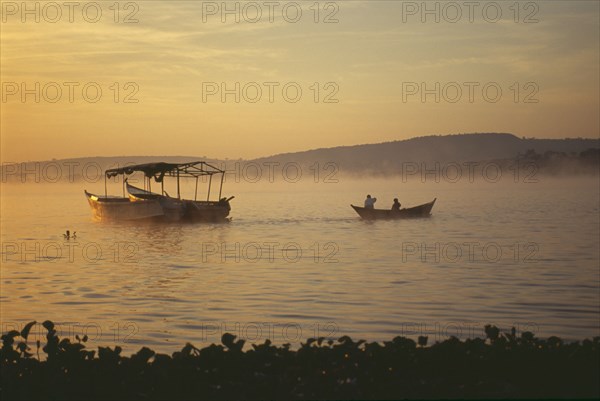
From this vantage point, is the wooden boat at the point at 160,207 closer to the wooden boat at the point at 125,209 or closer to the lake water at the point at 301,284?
the wooden boat at the point at 125,209

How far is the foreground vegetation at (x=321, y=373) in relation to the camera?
1046 centimetres

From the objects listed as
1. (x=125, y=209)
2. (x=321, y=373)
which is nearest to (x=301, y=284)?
(x=321, y=373)

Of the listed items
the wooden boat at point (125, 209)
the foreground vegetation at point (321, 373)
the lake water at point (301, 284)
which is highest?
the wooden boat at point (125, 209)

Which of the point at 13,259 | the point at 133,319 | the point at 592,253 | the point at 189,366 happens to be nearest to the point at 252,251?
the point at 13,259

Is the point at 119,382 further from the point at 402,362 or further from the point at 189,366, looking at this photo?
the point at 402,362

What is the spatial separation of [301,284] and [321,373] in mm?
21702

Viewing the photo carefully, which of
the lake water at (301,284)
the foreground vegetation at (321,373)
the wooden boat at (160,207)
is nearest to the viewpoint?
the foreground vegetation at (321,373)

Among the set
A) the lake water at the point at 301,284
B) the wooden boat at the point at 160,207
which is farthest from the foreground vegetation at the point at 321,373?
the wooden boat at the point at 160,207

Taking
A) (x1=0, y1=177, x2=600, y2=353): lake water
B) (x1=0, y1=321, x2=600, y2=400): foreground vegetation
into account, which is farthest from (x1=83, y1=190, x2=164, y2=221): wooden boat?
(x1=0, y1=321, x2=600, y2=400): foreground vegetation

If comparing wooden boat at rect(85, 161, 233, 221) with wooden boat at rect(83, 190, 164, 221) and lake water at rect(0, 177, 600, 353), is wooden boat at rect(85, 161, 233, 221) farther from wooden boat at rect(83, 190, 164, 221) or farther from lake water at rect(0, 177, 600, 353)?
lake water at rect(0, 177, 600, 353)

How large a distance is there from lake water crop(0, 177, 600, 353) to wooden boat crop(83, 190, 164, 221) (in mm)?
9346

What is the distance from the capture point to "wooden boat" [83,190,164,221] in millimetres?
74500

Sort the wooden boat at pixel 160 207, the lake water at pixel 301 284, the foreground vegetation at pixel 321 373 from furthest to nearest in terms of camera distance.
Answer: the wooden boat at pixel 160 207, the lake water at pixel 301 284, the foreground vegetation at pixel 321 373

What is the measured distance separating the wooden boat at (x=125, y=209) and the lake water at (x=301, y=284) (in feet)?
30.7
